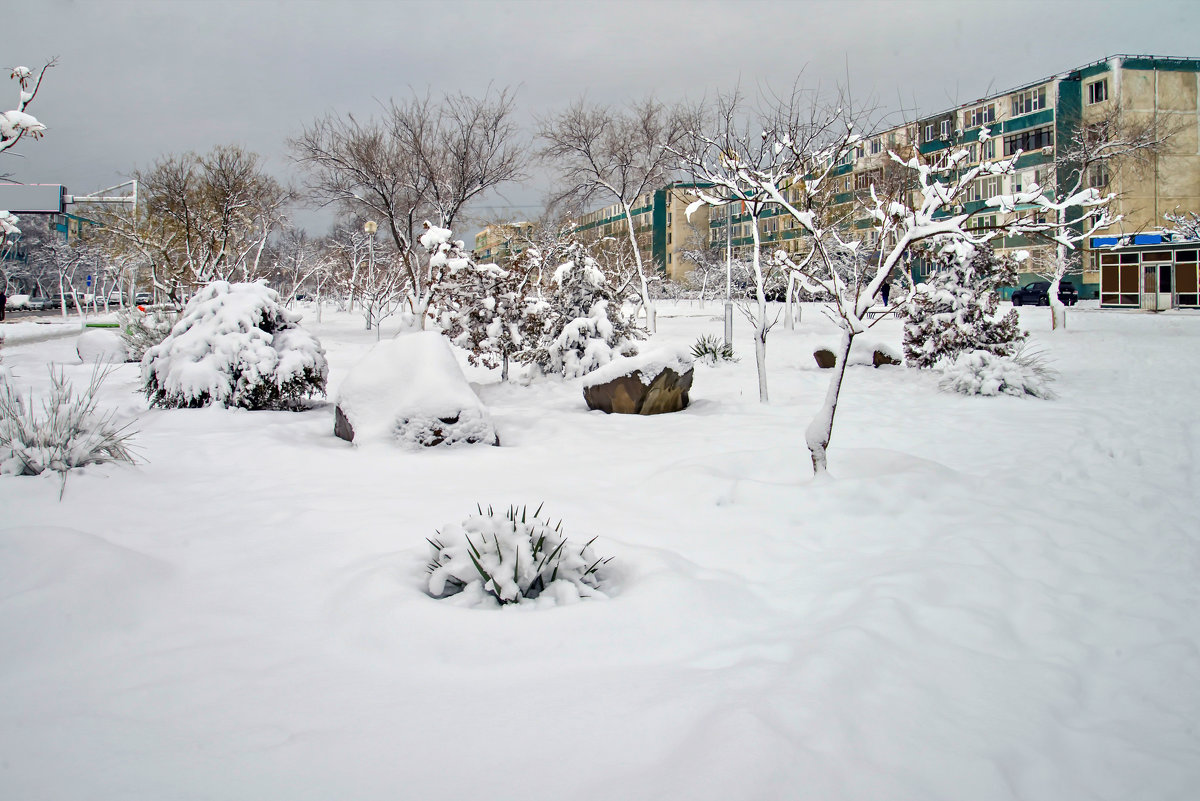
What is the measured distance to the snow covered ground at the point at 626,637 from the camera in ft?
7.37

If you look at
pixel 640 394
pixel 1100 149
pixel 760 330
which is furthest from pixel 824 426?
pixel 1100 149

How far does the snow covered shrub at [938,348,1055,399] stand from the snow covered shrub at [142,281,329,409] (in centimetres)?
1016

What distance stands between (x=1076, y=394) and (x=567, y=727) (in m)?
11.4

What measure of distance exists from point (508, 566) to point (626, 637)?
744 millimetres

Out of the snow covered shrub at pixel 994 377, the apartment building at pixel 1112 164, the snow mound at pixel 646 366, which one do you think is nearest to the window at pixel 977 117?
the apartment building at pixel 1112 164

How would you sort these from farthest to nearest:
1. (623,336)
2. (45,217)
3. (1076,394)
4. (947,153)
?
(45,217) < (623,336) < (1076,394) < (947,153)

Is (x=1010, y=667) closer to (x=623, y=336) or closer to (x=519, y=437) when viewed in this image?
(x=519, y=437)

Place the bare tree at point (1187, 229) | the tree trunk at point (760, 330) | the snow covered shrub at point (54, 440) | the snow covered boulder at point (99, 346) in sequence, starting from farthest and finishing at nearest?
the bare tree at point (1187, 229) < the snow covered boulder at point (99, 346) < the tree trunk at point (760, 330) < the snow covered shrub at point (54, 440)

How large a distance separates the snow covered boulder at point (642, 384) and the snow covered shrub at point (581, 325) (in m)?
2.84

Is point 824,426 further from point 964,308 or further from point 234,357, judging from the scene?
point 964,308

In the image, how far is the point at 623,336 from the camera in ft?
45.0

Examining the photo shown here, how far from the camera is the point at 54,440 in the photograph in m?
4.79

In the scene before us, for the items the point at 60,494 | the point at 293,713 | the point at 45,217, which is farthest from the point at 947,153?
the point at 45,217

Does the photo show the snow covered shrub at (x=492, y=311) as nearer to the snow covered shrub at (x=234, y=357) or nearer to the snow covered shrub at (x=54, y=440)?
the snow covered shrub at (x=234, y=357)
